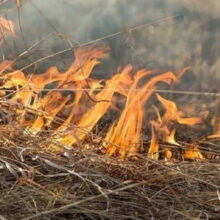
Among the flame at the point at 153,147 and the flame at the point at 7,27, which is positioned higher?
the flame at the point at 7,27

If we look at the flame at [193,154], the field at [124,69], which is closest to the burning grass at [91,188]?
the field at [124,69]

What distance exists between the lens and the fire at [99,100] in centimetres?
287

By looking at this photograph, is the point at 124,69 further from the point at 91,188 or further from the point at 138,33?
the point at 91,188

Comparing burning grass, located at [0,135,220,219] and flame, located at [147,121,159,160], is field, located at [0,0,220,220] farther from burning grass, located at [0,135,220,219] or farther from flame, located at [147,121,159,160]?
burning grass, located at [0,135,220,219]

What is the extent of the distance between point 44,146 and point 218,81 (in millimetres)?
1266

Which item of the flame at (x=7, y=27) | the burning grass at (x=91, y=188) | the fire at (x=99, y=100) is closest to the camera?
the burning grass at (x=91, y=188)

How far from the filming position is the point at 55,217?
6.41 ft

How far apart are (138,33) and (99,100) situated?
562 millimetres

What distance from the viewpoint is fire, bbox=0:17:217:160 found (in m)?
2.87

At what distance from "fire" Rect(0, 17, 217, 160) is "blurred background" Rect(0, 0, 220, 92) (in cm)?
7

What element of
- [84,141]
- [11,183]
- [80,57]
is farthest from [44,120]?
[11,183]

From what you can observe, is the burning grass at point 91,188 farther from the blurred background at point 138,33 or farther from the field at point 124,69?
the blurred background at point 138,33

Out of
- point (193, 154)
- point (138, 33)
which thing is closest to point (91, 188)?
point (193, 154)

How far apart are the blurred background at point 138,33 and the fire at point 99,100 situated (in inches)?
2.6
